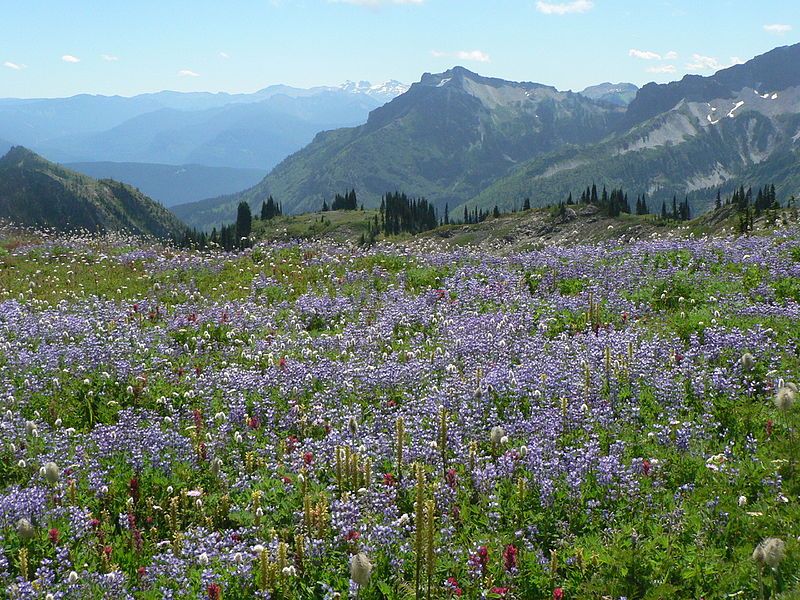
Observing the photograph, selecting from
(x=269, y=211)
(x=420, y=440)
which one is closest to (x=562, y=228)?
(x=420, y=440)

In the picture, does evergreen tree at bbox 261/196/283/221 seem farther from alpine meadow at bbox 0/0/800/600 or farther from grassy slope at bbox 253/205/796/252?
alpine meadow at bbox 0/0/800/600

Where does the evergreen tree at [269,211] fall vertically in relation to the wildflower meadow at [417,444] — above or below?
above

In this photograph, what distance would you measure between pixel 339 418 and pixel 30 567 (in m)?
4.66

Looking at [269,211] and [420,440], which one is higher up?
[269,211]

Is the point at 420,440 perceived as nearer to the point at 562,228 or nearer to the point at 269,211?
the point at 562,228

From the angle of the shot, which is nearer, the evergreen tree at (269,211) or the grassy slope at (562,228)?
the grassy slope at (562,228)

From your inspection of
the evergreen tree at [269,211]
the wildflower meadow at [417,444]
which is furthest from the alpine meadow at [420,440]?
the evergreen tree at [269,211]

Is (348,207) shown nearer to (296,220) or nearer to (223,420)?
(296,220)

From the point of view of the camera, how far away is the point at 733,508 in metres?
6.72

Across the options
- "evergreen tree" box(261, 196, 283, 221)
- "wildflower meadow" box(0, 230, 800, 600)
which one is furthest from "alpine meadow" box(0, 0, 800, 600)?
"evergreen tree" box(261, 196, 283, 221)

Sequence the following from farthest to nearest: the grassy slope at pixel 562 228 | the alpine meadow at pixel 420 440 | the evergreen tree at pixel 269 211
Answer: the evergreen tree at pixel 269 211 < the grassy slope at pixel 562 228 < the alpine meadow at pixel 420 440

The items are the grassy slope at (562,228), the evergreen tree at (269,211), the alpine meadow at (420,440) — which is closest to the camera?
the alpine meadow at (420,440)

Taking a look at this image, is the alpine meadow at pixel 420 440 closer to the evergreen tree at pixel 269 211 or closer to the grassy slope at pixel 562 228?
the grassy slope at pixel 562 228

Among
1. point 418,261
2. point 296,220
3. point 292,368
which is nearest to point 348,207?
point 296,220
